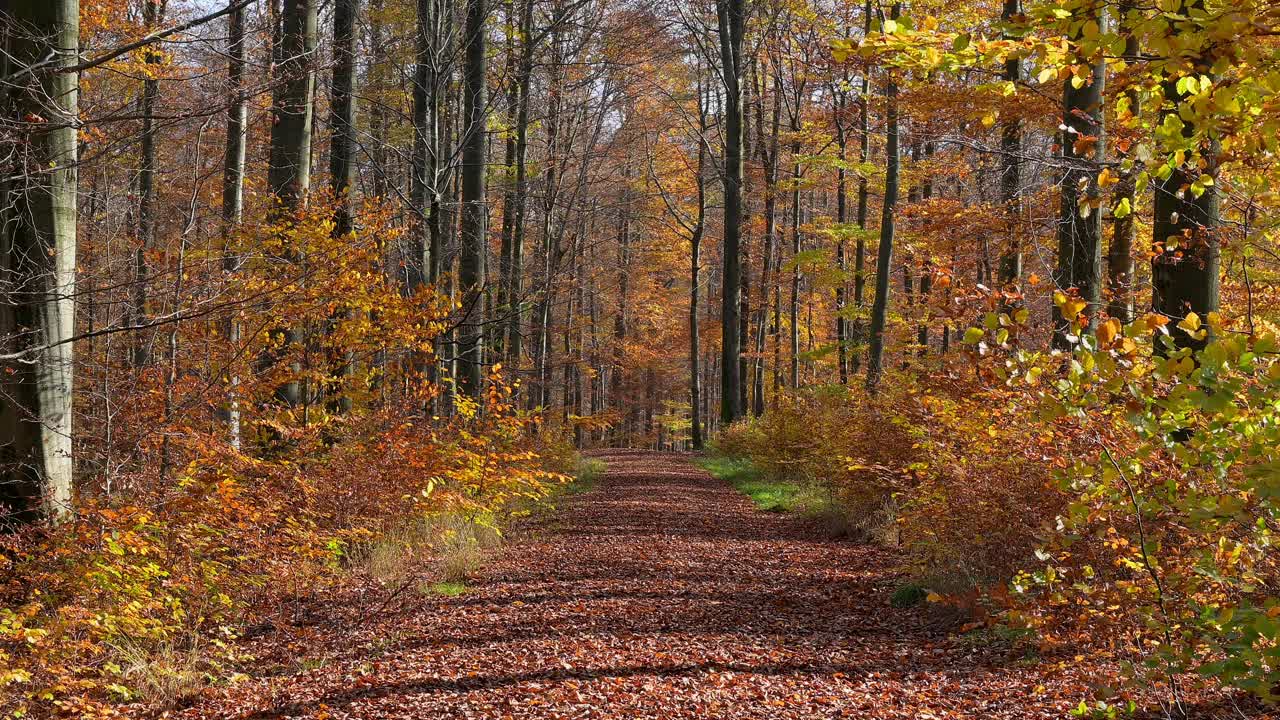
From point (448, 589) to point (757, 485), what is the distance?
850 centimetres

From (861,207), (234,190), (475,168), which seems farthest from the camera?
(861,207)

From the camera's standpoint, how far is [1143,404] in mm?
2523

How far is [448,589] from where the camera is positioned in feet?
23.4

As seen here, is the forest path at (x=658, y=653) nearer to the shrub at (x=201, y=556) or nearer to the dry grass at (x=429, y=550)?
the dry grass at (x=429, y=550)

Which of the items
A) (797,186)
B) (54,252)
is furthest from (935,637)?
(797,186)

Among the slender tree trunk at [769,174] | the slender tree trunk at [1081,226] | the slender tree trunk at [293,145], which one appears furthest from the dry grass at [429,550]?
the slender tree trunk at [769,174]

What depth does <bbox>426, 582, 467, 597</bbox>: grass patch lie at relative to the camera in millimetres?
7004

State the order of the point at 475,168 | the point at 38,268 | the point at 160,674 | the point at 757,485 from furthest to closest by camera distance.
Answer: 1. the point at 757,485
2. the point at 475,168
3. the point at 38,268
4. the point at 160,674

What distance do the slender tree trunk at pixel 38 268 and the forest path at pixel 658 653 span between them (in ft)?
5.77

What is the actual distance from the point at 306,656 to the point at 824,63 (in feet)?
47.1

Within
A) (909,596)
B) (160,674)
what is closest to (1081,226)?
(909,596)

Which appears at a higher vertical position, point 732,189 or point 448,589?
point 732,189

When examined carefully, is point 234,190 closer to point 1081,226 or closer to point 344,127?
point 344,127

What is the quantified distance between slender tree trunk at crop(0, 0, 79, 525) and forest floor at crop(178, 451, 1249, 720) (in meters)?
1.64
